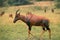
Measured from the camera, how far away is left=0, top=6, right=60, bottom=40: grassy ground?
13.1 ft

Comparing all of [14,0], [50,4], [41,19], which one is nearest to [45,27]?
[41,19]

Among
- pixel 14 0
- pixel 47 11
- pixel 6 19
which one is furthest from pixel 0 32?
pixel 47 11

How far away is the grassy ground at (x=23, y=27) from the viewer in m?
3.98

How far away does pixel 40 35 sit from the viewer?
395 centimetres

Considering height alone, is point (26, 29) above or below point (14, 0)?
below

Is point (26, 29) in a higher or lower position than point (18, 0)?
lower

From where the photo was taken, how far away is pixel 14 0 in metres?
4.09

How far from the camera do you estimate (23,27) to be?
4.09m

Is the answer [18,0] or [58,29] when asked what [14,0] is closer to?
[18,0]

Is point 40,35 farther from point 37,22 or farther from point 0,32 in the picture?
point 0,32

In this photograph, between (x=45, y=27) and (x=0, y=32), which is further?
(x=0, y=32)

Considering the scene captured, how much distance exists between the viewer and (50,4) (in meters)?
4.08

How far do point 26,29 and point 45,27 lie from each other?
309 millimetres

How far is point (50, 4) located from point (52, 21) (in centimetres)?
27
